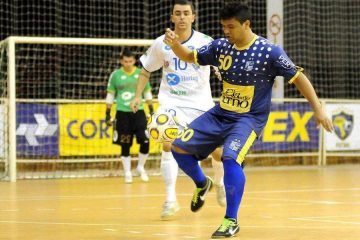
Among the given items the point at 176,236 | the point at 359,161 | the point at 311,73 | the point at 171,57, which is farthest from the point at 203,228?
the point at 311,73

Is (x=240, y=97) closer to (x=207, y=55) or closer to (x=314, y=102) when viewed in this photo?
(x=207, y=55)

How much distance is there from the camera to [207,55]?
7082 millimetres

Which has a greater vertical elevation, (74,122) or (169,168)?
(169,168)

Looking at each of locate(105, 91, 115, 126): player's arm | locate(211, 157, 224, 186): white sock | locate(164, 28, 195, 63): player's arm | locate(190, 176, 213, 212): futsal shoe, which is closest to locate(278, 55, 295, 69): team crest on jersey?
locate(164, 28, 195, 63): player's arm

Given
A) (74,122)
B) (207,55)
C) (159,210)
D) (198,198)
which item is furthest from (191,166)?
(74,122)

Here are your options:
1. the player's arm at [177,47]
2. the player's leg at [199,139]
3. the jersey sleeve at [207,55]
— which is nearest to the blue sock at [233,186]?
the player's leg at [199,139]

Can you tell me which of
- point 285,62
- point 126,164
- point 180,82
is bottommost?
point 126,164

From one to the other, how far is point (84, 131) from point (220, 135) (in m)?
9.49

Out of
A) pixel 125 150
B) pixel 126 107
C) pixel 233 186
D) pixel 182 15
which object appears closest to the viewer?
pixel 233 186

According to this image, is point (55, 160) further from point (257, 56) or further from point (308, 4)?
point (257, 56)

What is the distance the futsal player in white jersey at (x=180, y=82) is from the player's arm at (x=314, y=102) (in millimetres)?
1924

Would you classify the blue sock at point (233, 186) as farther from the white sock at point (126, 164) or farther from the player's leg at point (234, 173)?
the white sock at point (126, 164)

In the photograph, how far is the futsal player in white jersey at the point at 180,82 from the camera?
27.4ft

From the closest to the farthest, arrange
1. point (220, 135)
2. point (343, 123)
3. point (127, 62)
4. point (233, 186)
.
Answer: point (233, 186), point (220, 135), point (127, 62), point (343, 123)
